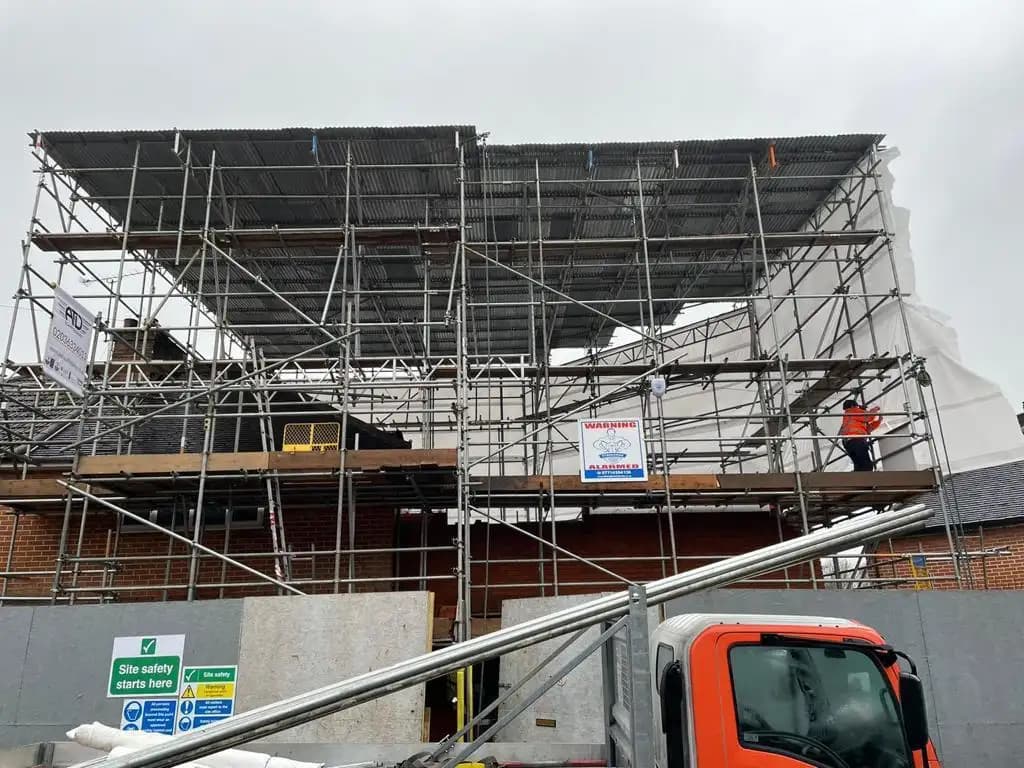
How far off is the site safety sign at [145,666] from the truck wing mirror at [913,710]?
7337 mm

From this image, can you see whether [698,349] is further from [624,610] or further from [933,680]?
[624,610]

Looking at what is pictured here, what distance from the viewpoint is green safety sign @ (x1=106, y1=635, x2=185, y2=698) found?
316 inches

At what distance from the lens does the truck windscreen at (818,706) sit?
3889 mm

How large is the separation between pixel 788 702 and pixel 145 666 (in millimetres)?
7160

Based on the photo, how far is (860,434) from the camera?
37.1 ft

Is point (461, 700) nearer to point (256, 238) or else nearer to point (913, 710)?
point (913, 710)

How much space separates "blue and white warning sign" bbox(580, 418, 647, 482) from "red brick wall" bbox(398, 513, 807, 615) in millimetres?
2390

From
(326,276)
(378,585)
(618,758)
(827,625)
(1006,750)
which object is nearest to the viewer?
(827,625)

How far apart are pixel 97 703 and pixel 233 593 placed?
325 centimetres

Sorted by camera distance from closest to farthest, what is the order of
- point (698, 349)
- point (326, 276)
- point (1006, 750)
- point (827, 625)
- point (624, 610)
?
1. point (624, 610)
2. point (827, 625)
3. point (1006, 750)
4. point (326, 276)
5. point (698, 349)

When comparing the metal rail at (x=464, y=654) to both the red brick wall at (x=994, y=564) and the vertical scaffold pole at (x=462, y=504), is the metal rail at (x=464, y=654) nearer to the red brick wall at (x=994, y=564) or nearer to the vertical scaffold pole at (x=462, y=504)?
the vertical scaffold pole at (x=462, y=504)

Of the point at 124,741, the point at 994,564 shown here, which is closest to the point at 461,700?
the point at 124,741

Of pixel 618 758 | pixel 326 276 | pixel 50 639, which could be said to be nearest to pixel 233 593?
pixel 50 639

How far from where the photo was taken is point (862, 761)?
3.88 m
